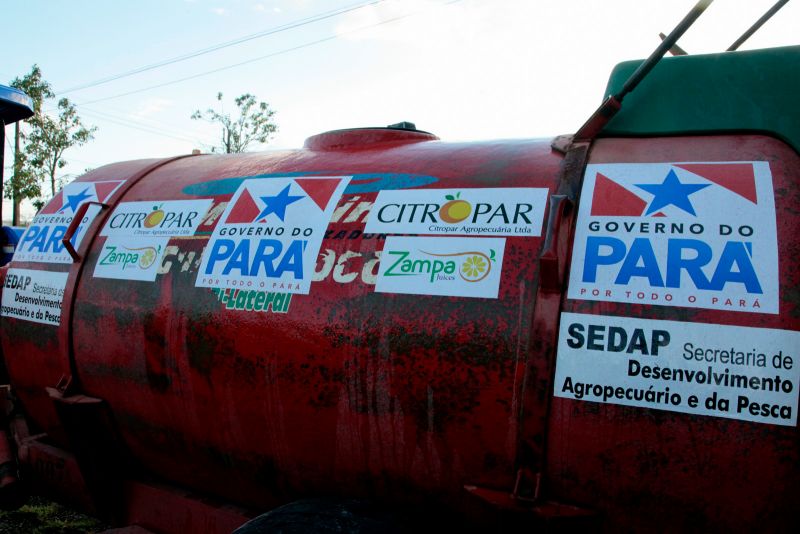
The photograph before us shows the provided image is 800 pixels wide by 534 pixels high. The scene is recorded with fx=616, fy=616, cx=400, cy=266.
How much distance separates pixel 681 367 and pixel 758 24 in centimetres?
187

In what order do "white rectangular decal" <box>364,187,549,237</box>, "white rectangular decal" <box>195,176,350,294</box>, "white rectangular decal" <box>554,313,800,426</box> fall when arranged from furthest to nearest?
"white rectangular decal" <box>195,176,350,294</box>
"white rectangular decal" <box>364,187,549,237</box>
"white rectangular decal" <box>554,313,800,426</box>

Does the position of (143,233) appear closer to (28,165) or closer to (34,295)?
(34,295)

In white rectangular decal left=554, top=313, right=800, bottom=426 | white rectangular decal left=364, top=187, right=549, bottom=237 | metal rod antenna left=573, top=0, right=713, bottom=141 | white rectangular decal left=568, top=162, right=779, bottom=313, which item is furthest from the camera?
white rectangular decal left=364, top=187, right=549, bottom=237

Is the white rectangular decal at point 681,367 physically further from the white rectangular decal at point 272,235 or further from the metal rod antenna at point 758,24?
the metal rod antenna at point 758,24

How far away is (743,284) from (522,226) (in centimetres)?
71

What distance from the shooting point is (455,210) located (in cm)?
233

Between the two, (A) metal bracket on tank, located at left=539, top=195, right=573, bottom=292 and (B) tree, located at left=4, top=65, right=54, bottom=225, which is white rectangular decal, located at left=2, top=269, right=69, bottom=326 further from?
(B) tree, located at left=4, top=65, right=54, bottom=225

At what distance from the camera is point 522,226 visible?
2174mm

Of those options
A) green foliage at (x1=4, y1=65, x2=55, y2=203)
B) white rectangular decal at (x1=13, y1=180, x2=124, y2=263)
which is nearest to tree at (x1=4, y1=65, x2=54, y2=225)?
green foliage at (x1=4, y1=65, x2=55, y2=203)

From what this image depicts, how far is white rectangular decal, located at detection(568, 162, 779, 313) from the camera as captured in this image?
185 cm

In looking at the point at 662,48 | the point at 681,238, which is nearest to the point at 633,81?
the point at 662,48

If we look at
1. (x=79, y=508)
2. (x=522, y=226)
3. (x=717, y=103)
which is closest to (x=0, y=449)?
(x=79, y=508)

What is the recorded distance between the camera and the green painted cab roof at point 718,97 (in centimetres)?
210

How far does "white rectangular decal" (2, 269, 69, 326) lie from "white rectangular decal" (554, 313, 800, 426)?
259 cm
